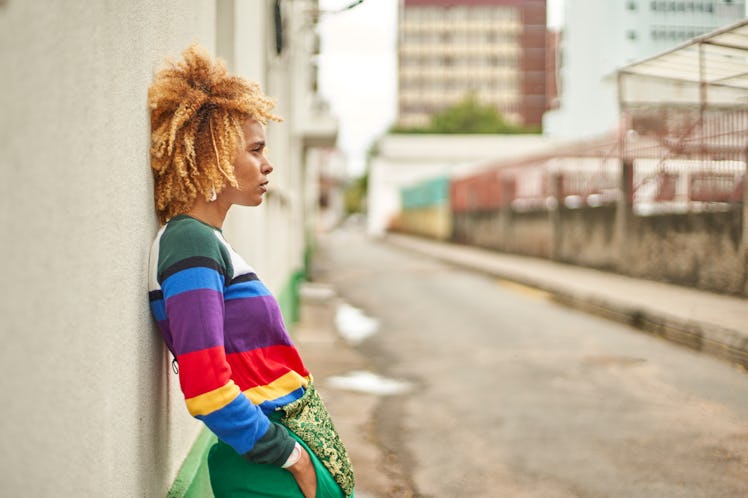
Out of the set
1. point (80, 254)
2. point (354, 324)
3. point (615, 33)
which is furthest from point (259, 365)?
point (615, 33)

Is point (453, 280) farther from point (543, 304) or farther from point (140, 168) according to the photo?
point (140, 168)

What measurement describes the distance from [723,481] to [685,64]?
8.53 m

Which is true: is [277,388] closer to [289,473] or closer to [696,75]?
[289,473]

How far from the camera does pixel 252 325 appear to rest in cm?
178

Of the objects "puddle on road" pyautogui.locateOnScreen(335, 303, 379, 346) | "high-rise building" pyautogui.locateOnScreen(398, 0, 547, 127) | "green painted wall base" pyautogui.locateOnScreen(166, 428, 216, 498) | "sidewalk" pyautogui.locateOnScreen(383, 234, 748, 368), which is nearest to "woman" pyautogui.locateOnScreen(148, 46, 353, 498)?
"green painted wall base" pyautogui.locateOnScreen(166, 428, 216, 498)

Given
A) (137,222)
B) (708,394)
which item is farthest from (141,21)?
(708,394)

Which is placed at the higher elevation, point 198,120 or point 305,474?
point 198,120

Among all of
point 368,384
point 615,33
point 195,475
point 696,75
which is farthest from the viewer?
point 696,75

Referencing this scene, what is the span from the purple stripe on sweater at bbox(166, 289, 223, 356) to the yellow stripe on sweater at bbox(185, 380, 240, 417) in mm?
92

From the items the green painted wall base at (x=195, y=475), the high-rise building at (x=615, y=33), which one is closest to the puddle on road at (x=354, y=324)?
the high-rise building at (x=615, y=33)

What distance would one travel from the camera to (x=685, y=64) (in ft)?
35.6

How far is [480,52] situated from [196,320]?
338 feet

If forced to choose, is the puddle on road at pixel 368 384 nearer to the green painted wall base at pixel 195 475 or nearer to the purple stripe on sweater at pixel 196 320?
the green painted wall base at pixel 195 475

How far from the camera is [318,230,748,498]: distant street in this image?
3.70 metres
